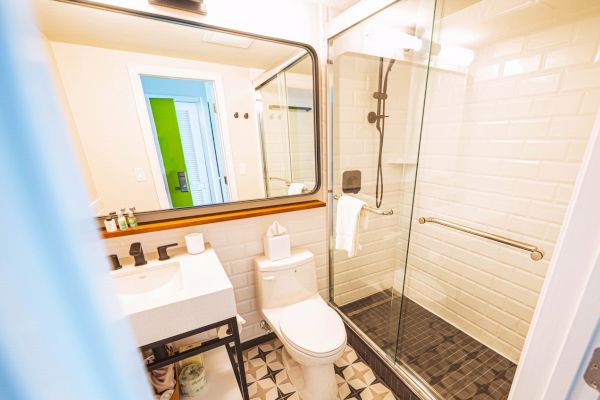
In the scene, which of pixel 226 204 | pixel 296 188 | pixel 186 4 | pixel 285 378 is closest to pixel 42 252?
pixel 226 204

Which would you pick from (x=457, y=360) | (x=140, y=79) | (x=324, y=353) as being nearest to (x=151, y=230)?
(x=140, y=79)

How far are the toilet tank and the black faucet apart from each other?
0.60 metres

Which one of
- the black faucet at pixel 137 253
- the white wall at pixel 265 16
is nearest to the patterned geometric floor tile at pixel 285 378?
the black faucet at pixel 137 253

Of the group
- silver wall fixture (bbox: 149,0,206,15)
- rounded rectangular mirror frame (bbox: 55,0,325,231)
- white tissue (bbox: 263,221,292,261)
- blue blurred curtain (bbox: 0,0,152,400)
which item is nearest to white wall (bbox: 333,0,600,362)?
rounded rectangular mirror frame (bbox: 55,0,325,231)

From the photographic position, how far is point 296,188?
5.44 feet

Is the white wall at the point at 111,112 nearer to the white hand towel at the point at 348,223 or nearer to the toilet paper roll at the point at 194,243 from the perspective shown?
the toilet paper roll at the point at 194,243

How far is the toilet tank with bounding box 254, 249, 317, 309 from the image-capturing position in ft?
4.64

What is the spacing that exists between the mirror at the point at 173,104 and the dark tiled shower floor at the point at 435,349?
46.6 inches

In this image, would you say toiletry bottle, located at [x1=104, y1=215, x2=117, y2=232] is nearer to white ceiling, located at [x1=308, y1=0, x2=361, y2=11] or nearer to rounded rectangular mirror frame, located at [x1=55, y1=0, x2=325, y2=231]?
rounded rectangular mirror frame, located at [x1=55, y1=0, x2=325, y2=231]

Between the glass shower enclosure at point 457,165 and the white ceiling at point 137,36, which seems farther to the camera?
the glass shower enclosure at point 457,165

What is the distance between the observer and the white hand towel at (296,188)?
164 cm

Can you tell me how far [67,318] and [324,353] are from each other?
3.83 ft

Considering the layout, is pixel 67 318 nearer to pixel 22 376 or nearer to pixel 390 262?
pixel 22 376

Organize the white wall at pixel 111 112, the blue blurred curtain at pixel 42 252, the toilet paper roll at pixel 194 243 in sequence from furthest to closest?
the toilet paper roll at pixel 194 243, the white wall at pixel 111 112, the blue blurred curtain at pixel 42 252
